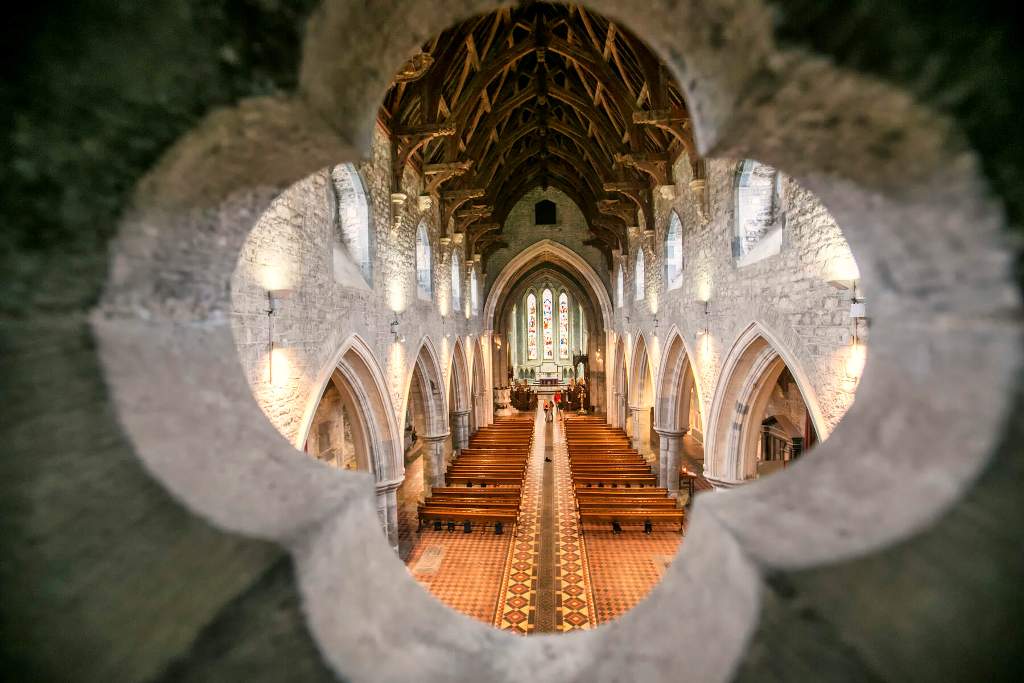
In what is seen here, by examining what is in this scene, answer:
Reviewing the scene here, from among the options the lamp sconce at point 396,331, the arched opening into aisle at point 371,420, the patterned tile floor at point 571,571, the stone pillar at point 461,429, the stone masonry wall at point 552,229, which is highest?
the stone masonry wall at point 552,229

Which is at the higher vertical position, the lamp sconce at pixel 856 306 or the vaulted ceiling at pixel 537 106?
the vaulted ceiling at pixel 537 106

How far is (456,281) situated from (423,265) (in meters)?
3.89

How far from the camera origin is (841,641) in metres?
0.85

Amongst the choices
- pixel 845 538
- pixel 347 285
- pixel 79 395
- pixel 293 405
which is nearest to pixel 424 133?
pixel 347 285

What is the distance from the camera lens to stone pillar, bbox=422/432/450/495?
1131cm

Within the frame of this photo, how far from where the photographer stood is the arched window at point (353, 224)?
6902 mm

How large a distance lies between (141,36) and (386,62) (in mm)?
668

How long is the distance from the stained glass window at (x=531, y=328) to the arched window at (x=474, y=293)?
13351mm

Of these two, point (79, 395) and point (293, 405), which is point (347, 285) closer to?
point (293, 405)

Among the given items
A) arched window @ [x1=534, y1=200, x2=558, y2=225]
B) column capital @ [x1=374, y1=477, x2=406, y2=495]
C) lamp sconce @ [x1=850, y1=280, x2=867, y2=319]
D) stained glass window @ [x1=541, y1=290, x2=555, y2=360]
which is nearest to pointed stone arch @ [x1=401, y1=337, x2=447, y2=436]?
column capital @ [x1=374, y1=477, x2=406, y2=495]

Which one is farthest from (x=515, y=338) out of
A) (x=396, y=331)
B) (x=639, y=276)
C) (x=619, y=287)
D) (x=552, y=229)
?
(x=396, y=331)

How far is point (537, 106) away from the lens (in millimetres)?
13789

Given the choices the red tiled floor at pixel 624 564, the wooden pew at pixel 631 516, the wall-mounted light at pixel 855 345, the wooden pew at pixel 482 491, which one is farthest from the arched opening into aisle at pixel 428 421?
the wall-mounted light at pixel 855 345

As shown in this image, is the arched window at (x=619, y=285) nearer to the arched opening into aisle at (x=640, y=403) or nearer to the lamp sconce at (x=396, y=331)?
the arched opening into aisle at (x=640, y=403)
